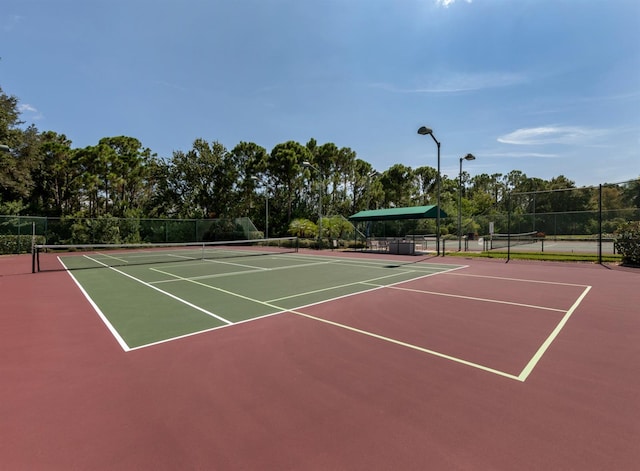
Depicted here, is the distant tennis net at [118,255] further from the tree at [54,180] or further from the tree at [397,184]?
the tree at [397,184]

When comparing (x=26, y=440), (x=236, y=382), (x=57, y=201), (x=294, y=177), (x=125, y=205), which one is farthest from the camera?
(x=294, y=177)

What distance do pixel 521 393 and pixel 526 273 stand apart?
10765 millimetres

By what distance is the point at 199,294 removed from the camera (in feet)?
28.3

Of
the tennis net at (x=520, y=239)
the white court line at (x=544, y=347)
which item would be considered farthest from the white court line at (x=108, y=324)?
the tennis net at (x=520, y=239)

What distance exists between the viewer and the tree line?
30000mm

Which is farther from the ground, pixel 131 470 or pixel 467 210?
pixel 467 210

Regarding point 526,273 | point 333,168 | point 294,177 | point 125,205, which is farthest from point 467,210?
point 125,205

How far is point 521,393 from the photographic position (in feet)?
11.1

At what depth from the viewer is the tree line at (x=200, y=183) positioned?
30000mm

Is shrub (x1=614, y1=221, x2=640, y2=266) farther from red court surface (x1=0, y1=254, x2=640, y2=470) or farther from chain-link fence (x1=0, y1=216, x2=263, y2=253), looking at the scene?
chain-link fence (x1=0, y1=216, x2=263, y2=253)

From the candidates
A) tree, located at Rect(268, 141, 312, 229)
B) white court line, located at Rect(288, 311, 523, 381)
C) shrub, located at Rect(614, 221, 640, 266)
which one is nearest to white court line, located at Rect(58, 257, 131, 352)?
white court line, located at Rect(288, 311, 523, 381)

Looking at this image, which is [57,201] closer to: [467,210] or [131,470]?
[131,470]

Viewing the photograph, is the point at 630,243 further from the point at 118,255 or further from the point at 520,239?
the point at 118,255

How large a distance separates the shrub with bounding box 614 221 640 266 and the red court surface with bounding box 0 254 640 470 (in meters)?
11.3
